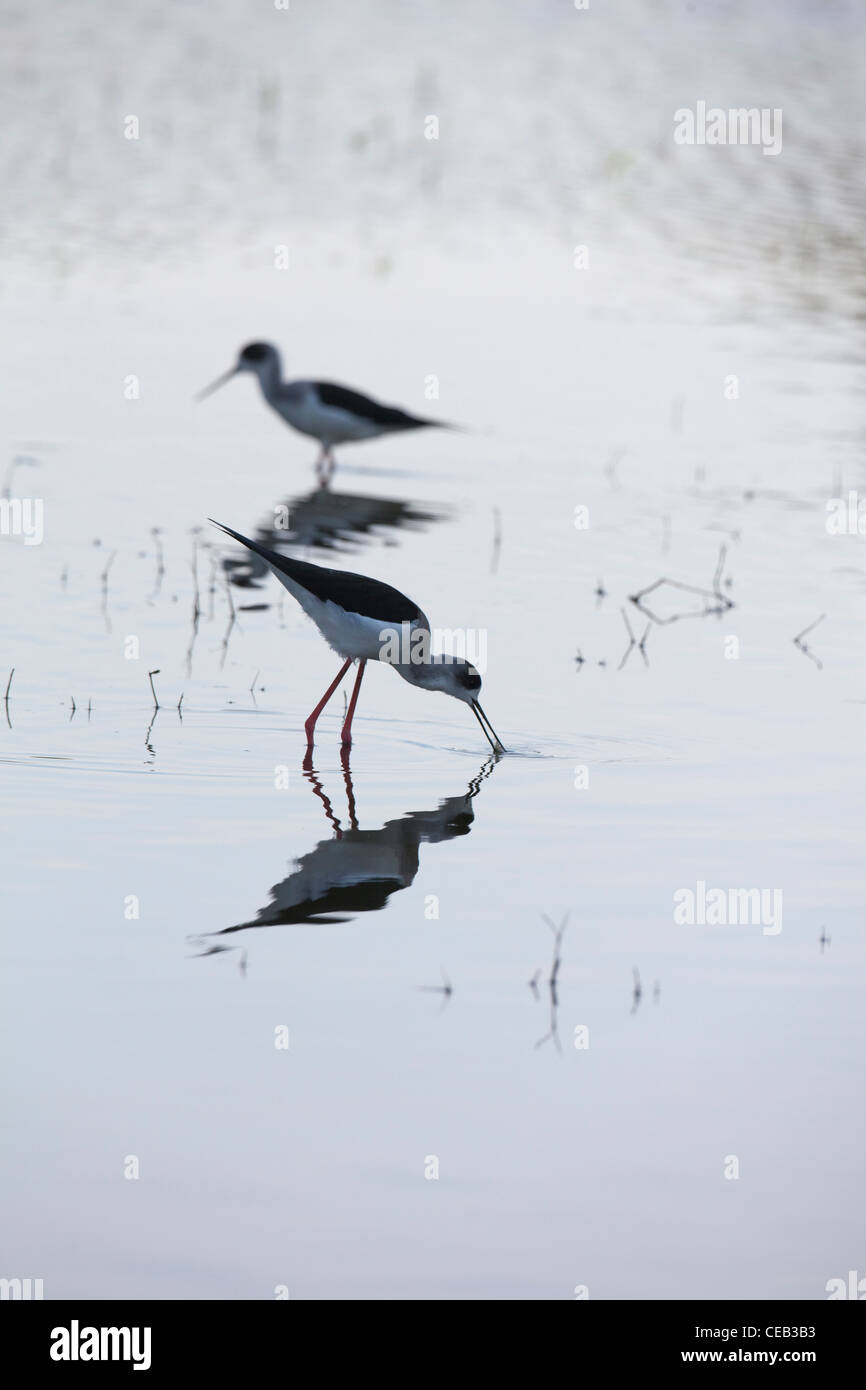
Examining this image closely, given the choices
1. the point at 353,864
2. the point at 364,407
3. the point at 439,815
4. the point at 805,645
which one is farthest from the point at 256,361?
the point at 353,864

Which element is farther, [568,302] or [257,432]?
[568,302]

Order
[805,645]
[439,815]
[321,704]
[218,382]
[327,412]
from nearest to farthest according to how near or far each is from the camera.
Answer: [439,815]
[321,704]
[805,645]
[327,412]
[218,382]

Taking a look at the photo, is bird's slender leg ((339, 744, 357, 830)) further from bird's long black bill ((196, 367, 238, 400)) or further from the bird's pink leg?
bird's long black bill ((196, 367, 238, 400))

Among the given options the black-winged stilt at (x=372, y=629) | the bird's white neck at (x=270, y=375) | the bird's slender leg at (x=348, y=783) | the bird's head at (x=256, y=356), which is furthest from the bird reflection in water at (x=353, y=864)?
the bird's head at (x=256, y=356)

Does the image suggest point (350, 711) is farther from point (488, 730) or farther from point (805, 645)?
point (805, 645)

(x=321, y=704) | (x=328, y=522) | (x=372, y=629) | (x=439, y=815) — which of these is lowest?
(x=439, y=815)

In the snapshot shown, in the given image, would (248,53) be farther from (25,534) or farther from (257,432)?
(25,534)

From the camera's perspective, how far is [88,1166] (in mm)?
4613

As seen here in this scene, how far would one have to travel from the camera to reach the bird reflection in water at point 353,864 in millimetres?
6215

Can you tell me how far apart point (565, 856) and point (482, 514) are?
6001mm

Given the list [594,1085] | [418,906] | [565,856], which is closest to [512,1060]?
[594,1085]

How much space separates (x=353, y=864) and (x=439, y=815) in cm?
63

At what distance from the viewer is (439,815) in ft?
23.9

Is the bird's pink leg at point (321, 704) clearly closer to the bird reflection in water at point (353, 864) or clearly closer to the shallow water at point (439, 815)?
the shallow water at point (439, 815)
